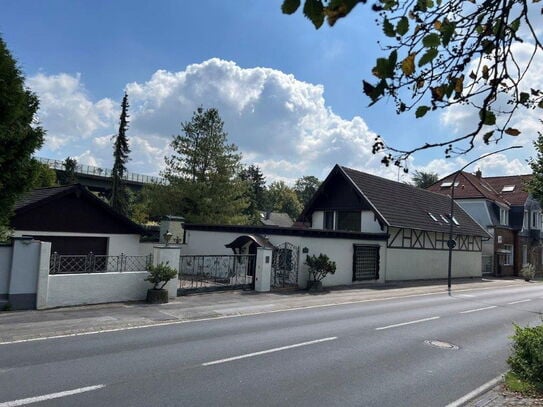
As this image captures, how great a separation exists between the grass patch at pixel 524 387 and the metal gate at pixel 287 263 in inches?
568

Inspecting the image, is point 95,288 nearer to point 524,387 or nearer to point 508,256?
point 524,387

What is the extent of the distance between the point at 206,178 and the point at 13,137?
20480mm

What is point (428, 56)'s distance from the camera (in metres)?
3.38

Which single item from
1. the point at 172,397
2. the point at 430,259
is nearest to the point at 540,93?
the point at 172,397

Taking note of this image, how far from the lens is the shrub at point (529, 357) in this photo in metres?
7.19

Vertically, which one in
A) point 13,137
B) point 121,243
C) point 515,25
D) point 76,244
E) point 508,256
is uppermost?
point 13,137

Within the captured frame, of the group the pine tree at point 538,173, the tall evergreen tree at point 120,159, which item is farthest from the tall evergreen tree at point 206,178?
the pine tree at point 538,173

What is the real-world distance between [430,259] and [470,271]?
24.4ft

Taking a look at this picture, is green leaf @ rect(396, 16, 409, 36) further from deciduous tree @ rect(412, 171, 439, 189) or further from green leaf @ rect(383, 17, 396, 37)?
deciduous tree @ rect(412, 171, 439, 189)

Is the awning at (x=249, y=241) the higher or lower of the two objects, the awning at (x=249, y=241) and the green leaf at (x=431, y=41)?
the lower

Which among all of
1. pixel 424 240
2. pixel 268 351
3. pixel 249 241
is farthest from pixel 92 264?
pixel 424 240

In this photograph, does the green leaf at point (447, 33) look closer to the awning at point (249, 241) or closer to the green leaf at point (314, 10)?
the green leaf at point (314, 10)

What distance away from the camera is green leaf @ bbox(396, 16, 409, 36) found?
3.19m

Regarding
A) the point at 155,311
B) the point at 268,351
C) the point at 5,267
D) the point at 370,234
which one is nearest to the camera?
the point at 268,351
